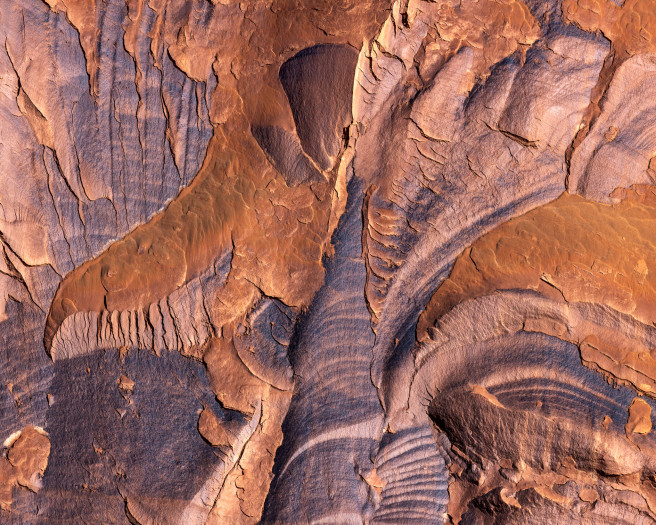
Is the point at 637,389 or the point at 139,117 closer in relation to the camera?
the point at 637,389

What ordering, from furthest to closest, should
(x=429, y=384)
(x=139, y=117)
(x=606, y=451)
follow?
(x=139, y=117), (x=429, y=384), (x=606, y=451)

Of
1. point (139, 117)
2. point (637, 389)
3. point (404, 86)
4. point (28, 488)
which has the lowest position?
point (28, 488)

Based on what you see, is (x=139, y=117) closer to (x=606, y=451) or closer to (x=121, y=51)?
(x=121, y=51)

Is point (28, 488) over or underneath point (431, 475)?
underneath


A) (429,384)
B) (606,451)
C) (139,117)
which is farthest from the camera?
(139,117)

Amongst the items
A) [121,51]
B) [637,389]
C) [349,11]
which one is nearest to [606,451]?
[637,389]

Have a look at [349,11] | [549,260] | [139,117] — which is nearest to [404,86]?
[349,11]

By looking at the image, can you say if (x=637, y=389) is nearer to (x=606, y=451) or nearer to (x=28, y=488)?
(x=606, y=451)
